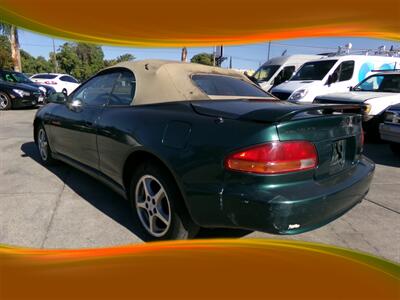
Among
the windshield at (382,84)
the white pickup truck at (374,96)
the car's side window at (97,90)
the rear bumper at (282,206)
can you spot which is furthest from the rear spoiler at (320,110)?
the windshield at (382,84)

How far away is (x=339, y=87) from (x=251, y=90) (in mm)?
7531

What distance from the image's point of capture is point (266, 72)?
14.4 m

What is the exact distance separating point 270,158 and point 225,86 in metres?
1.43

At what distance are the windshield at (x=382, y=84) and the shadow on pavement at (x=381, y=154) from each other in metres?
1.40

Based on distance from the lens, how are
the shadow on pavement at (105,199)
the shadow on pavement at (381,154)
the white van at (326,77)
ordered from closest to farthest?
the shadow on pavement at (105,199) < the shadow on pavement at (381,154) < the white van at (326,77)

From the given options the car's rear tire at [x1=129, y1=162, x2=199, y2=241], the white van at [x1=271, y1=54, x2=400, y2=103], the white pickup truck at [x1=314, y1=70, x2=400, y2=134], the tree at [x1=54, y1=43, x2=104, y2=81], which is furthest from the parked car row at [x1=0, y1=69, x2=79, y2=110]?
the tree at [x1=54, y1=43, x2=104, y2=81]

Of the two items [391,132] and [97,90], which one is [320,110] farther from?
[391,132]

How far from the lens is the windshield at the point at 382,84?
8328mm

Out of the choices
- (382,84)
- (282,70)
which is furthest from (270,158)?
(282,70)

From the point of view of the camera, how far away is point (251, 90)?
145 inches

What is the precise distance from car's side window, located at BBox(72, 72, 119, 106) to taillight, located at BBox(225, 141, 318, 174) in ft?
6.18

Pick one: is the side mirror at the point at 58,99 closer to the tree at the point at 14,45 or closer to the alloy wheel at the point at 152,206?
the alloy wheel at the point at 152,206

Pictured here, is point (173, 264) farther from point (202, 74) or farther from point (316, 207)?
point (202, 74)

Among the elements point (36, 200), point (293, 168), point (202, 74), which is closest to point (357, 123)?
point (293, 168)
